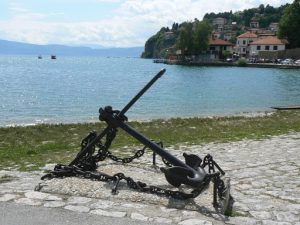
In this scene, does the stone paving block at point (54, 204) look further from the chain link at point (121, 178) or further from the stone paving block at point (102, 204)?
the chain link at point (121, 178)

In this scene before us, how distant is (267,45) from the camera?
14338cm

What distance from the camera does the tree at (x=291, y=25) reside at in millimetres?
120250

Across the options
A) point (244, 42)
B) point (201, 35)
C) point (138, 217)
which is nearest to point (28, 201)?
point (138, 217)

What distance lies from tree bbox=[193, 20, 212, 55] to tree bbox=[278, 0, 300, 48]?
71.7ft

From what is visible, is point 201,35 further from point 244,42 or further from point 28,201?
point 28,201

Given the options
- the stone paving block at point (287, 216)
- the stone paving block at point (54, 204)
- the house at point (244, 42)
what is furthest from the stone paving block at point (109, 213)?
the house at point (244, 42)

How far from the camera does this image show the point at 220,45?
15862 cm

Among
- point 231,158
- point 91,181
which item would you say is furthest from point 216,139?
point 91,181

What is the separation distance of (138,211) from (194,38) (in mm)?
138691

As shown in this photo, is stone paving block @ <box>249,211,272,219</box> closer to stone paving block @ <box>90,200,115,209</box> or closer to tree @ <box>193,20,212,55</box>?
stone paving block @ <box>90,200,115,209</box>

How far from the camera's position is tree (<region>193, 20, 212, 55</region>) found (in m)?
140

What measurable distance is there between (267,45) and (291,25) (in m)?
20.5

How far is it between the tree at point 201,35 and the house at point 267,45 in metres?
17.1

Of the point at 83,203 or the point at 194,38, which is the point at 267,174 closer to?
the point at 83,203
